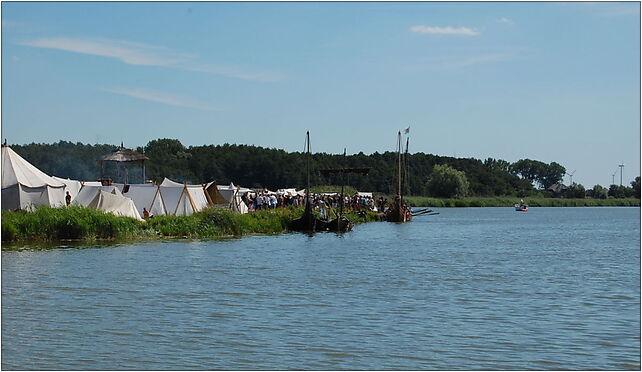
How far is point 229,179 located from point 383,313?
10984cm

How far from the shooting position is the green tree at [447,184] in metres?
128

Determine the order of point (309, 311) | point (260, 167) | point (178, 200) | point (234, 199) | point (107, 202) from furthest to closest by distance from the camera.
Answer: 1. point (260, 167)
2. point (234, 199)
3. point (178, 200)
4. point (107, 202)
5. point (309, 311)

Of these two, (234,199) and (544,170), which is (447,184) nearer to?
(544,170)

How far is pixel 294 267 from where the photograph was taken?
2650cm

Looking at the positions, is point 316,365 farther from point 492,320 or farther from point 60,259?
point 60,259

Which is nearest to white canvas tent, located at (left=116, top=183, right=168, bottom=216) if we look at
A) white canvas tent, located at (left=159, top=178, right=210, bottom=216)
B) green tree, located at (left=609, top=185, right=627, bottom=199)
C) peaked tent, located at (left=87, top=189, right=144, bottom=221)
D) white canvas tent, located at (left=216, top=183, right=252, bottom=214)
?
white canvas tent, located at (left=159, top=178, right=210, bottom=216)

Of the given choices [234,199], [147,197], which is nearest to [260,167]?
[234,199]

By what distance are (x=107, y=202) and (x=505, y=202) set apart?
353ft

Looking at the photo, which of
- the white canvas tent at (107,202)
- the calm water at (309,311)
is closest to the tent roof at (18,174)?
the white canvas tent at (107,202)

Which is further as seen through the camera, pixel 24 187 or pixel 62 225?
pixel 24 187

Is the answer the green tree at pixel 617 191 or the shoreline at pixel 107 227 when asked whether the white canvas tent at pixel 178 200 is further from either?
the green tree at pixel 617 191

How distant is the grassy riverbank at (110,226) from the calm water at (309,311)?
2449 millimetres

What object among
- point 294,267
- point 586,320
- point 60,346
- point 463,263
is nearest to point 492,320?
point 586,320

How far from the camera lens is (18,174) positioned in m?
36.6
